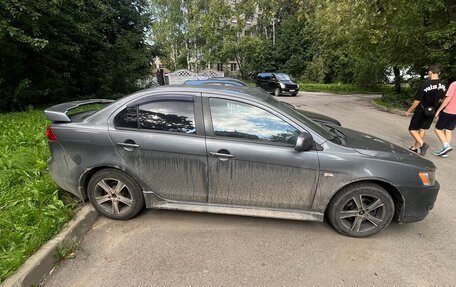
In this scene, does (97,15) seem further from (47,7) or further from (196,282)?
(196,282)

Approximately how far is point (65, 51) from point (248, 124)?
902cm

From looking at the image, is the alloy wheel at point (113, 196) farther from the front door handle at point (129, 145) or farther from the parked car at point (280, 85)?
the parked car at point (280, 85)

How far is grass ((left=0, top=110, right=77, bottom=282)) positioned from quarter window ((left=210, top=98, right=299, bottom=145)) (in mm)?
1994

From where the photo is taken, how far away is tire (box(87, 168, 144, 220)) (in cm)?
316

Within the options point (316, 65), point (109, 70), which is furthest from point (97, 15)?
point (316, 65)

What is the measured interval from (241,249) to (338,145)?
148cm

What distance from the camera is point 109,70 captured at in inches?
470

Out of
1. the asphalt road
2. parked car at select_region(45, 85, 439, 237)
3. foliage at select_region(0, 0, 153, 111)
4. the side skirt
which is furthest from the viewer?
foliage at select_region(0, 0, 153, 111)

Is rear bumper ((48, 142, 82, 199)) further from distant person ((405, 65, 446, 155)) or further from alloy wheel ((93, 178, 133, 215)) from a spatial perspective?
distant person ((405, 65, 446, 155))

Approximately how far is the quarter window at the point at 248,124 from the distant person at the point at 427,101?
4076 mm

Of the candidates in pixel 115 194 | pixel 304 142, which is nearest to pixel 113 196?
pixel 115 194

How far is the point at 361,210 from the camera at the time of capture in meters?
2.96

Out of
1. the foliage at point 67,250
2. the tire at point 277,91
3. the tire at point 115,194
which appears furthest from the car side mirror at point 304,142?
the tire at point 277,91

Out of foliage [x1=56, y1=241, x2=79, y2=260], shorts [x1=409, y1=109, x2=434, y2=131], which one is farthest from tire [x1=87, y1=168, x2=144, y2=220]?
shorts [x1=409, y1=109, x2=434, y2=131]
